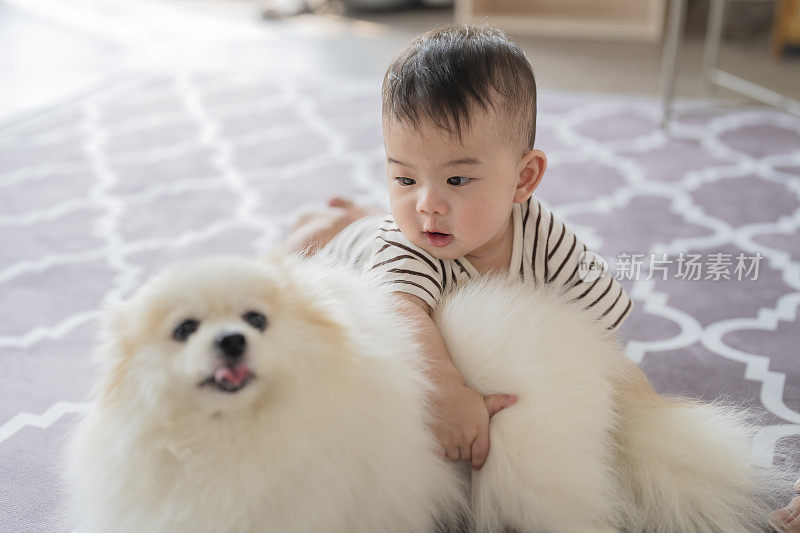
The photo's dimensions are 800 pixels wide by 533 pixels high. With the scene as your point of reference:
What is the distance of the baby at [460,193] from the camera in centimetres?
75

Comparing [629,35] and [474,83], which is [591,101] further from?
[474,83]

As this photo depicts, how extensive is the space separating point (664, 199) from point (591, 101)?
709 mm

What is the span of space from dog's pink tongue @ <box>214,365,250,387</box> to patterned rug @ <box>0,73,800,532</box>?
1.06ft

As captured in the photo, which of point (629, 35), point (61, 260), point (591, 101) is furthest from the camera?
point (629, 35)

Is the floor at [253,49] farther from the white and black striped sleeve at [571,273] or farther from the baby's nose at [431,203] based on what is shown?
the baby's nose at [431,203]

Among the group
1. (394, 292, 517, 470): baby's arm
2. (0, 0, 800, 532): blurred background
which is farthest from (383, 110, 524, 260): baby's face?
(0, 0, 800, 532): blurred background

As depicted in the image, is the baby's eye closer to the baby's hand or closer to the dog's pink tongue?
the baby's hand

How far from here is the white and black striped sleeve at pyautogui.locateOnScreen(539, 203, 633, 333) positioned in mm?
930

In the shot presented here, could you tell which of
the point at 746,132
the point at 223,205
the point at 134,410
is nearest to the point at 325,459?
the point at 134,410

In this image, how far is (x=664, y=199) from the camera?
1624 mm

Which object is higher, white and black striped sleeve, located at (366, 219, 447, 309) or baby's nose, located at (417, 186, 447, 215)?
baby's nose, located at (417, 186, 447, 215)

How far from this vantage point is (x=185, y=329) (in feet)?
1.97

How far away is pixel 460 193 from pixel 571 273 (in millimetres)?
203

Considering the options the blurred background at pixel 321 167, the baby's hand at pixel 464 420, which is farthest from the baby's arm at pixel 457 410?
the blurred background at pixel 321 167
